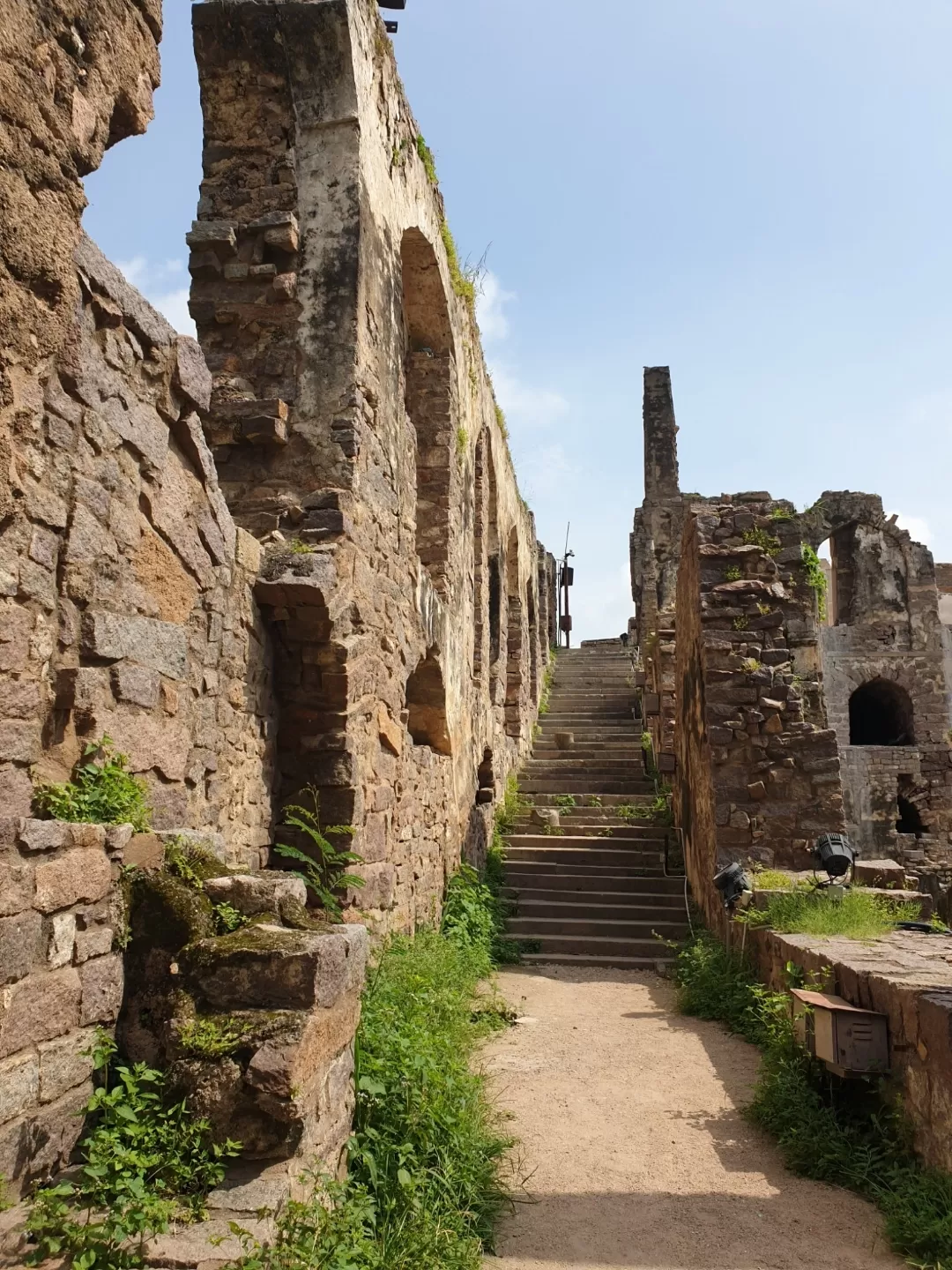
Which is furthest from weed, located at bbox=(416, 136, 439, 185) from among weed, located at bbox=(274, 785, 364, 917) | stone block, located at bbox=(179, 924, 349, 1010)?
stone block, located at bbox=(179, 924, 349, 1010)

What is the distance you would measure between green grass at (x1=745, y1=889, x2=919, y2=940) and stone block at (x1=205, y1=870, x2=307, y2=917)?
4043mm

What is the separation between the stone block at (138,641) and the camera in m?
3.24

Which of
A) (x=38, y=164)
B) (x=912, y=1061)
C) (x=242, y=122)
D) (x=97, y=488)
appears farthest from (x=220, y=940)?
(x=242, y=122)

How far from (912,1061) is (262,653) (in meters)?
3.70

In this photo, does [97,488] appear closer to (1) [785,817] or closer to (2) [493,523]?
(1) [785,817]

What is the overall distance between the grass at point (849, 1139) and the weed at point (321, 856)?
2.44 metres

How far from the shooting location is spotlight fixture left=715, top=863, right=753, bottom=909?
7371 mm

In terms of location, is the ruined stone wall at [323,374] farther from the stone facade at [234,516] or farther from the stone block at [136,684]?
the stone block at [136,684]

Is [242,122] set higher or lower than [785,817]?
higher

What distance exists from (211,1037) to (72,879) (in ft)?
2.09

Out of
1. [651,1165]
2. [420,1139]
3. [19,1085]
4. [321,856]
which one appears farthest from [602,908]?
[19,1085]

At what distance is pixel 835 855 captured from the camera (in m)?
6.81

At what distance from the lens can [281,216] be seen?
19.2ft

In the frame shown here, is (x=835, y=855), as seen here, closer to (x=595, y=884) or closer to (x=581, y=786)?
(x=595, y=884)
